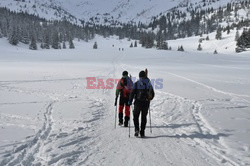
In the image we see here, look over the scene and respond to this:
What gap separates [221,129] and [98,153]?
4646mm

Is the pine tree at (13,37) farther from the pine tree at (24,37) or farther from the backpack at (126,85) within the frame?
the backpack at (126,85)

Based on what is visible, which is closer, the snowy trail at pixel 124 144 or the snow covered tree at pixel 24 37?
the snowy trail at pixel 124 144

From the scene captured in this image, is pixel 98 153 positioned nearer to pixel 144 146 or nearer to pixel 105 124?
pixel 144 146

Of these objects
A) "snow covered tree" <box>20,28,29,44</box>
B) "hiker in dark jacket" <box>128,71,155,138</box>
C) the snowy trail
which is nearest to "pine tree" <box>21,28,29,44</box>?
"snow covered tree" <box>20,28,29,44</box>

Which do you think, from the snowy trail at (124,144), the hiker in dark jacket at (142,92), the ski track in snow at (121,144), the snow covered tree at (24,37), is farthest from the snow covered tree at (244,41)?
the snow covered tree at (24,37)

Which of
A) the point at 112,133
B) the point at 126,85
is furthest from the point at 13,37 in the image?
the point at 112,133

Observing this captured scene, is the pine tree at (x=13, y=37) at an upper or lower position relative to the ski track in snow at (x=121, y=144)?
upper

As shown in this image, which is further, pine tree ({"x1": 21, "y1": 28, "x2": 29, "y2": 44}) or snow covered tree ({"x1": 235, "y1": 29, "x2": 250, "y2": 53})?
pine tree ({"x1": 21, "y1": 28, "x2": 29, "y2": 44})

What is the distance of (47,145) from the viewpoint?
20.7 feet

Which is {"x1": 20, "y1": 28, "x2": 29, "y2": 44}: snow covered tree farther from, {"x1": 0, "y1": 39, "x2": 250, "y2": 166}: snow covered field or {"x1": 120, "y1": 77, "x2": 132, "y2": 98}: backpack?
{"x1": 120, "y1": 77, "x2": 132, "y2": 98}: backpack

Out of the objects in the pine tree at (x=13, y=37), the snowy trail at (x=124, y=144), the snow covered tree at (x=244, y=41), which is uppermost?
the pine tree at (x=13, y=37)

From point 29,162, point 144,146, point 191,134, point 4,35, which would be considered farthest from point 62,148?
point 4,35

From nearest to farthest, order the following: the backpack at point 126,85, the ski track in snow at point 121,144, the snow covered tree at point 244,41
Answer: the ski track in snow at point 121,144, the backpack at point 126,85, the snow covered tree at point 244,41

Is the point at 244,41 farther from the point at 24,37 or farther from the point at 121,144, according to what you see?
the point at 24,37
